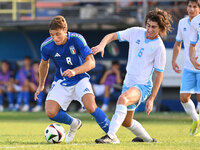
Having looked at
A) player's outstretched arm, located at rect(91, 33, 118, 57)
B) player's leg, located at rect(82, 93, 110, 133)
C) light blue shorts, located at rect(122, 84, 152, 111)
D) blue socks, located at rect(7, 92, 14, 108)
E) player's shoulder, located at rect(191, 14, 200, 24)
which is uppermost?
player's shoulder, located at rect(191, 14, 200, 24)

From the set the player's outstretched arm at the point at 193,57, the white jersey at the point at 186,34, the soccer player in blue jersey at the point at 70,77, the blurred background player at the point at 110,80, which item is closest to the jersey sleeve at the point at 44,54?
the soccer player in blue jersey at the point at 70,77

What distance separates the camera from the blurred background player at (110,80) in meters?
17.4

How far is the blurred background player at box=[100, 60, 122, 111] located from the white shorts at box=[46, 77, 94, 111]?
10.0m

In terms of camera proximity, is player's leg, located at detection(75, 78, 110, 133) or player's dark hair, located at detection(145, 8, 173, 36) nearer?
player's dark hair, located at detection(145, 8, 173, 36)

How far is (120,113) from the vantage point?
652cm

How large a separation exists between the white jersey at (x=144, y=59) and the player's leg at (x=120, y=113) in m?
0.32

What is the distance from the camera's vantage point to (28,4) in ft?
63.9

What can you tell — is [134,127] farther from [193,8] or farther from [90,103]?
[193,8]

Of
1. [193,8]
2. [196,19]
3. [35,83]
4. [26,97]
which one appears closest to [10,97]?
[26,97]

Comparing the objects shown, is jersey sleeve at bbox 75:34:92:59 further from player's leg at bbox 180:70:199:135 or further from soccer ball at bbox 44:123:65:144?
player's leg at bbox 180:70:199:135

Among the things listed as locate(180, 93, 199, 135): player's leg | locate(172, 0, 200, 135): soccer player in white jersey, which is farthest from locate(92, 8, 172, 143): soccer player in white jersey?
locate(180, 93, 199, 135): player's leg

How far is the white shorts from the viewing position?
23.6 ft

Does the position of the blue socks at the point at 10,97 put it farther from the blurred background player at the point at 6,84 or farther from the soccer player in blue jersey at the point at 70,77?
the soccer player in blue jersey at the point at 70,77

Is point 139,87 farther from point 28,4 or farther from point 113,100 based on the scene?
point 28,4
